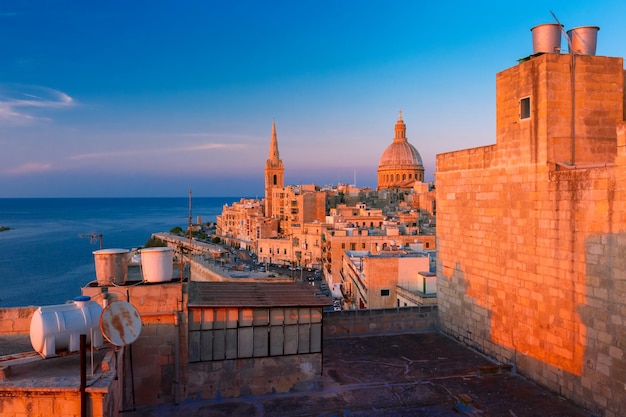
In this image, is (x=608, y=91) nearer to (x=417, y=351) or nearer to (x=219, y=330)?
(x=417, y=351)

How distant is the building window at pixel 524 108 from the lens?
11359mm

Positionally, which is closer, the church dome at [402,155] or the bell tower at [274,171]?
the church dome at [402,155]

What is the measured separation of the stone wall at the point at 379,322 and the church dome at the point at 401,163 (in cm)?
8775

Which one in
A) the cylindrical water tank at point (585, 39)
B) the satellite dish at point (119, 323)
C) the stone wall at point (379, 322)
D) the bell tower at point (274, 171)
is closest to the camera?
the satellite dish at point (119, 323)

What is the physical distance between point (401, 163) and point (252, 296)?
314 ft

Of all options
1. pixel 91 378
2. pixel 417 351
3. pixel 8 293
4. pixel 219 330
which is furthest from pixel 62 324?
pixel 8 293

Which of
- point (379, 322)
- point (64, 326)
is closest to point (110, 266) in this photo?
point (64, 326)

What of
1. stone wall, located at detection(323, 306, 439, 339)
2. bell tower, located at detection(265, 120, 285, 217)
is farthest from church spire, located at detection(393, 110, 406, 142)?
stone wall, located at detection(323, 306, 439, 339)

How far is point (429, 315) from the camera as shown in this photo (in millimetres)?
15297

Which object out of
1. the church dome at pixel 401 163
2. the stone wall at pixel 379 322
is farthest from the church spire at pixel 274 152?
the stone wall at pixel 379 322

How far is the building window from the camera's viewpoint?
1136 cm

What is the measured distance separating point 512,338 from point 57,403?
380 inches

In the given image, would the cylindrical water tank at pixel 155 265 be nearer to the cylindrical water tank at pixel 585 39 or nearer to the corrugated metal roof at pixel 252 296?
the corrugated metal roof at pixel 252 296

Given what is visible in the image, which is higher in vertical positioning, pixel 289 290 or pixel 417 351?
pixel 289 290
